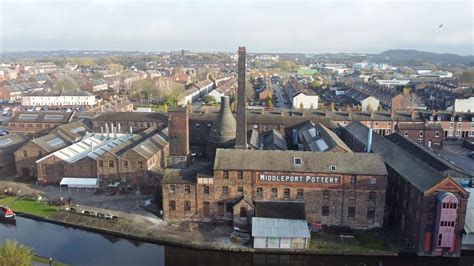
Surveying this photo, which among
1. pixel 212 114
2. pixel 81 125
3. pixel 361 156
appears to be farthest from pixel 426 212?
pixel 81 125

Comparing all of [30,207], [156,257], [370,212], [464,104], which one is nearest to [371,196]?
[370,212]

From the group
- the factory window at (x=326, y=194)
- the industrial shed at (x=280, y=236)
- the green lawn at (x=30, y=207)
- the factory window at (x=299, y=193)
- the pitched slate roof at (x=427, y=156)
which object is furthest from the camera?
the green lawn at (x=30, y=207)

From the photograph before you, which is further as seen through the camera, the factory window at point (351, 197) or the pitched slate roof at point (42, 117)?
the pitched slate roof at point (42, 117)

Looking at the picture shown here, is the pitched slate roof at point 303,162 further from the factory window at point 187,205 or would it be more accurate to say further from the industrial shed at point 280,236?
the industrial shed at point 280,236

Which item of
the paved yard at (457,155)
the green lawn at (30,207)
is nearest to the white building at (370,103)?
the paved yard at (457,155)

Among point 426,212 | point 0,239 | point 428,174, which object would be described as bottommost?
point 0,239

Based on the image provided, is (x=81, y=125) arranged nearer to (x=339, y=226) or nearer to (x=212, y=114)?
(x=212, y=114)

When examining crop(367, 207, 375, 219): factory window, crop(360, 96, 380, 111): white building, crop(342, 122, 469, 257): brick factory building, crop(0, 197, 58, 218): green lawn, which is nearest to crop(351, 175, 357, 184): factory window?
crop(367, 207, 375, 219): factory window
